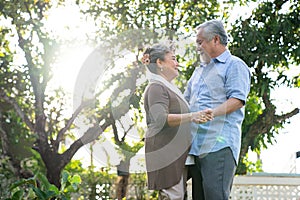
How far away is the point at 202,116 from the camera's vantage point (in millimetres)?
2041

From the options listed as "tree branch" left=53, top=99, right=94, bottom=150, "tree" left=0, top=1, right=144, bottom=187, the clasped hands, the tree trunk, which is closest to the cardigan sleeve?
the clasped hands

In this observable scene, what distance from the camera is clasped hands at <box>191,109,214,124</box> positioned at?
204 cm

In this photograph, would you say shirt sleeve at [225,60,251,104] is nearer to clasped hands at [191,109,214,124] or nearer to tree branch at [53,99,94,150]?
clasped hands at [191,109,214,124]

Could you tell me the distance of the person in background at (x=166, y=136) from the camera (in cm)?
212

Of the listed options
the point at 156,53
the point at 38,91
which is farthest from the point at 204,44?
the point at 38,91

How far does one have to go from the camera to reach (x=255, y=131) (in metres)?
7.75

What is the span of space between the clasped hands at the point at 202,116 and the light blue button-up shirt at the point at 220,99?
0.37 ft

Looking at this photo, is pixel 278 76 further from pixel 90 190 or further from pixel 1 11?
pixel 1 11

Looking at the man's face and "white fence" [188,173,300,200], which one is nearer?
the man's face

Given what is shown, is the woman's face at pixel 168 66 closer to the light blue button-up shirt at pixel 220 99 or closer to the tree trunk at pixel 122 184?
the light blue button-up shirt at pixel 220 99

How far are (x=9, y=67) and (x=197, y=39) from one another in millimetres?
6084

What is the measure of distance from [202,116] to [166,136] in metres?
0.17

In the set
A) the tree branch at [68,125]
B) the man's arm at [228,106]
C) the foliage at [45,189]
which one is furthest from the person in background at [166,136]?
the tree branch at [68,125]

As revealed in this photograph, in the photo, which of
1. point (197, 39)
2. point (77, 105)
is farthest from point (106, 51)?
point (197, 39)
